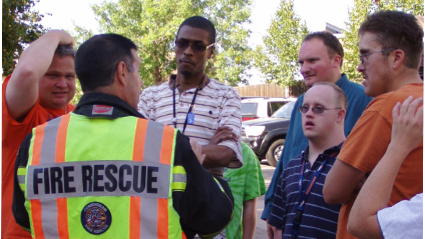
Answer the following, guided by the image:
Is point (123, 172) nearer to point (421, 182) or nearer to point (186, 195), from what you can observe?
point (186, 195)

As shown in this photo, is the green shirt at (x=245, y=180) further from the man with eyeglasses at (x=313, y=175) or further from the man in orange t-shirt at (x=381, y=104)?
the man in orange t-shirt at (x=381, y=104)

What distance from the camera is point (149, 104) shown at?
299 cm

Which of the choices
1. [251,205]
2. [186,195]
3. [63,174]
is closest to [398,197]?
[186,195]

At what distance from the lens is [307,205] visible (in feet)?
9.01

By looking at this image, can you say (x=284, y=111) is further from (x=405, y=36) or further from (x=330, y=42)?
(x=405, y=36)

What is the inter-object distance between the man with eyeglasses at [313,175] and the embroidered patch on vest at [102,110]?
1.43m

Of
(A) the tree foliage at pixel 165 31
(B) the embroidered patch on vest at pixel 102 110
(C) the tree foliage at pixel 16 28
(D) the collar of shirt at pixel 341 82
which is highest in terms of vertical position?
(A) the tree foliage at pixel 165 31

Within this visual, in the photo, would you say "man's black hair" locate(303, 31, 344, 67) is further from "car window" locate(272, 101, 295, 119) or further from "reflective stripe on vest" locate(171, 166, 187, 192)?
"car window" locate(272, 101, 295, 119)

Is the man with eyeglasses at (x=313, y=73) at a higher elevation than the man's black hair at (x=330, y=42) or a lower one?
lower

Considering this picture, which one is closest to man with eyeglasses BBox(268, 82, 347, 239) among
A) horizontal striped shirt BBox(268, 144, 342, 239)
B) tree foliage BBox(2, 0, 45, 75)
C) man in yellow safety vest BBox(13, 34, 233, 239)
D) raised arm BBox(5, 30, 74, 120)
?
horizontal striped shirt BBox(268, 144, 342, 239)

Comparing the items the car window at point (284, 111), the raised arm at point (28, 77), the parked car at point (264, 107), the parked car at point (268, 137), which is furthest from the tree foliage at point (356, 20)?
the raised arm at point (28, 77)

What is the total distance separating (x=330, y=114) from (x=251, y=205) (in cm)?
127

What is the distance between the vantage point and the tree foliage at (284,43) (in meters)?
23.5

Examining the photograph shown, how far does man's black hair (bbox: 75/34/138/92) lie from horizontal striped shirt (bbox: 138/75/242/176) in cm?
82
